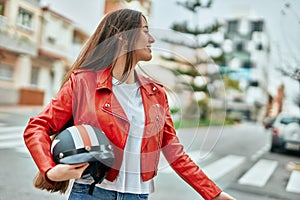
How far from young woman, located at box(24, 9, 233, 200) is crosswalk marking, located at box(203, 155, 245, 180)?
264 cm

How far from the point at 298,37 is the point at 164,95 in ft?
8.23

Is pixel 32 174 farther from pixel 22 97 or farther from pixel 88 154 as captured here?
pixel 88 154

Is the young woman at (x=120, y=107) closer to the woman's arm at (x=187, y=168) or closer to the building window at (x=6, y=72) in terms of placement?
the woman's arm at (x=187, y=168)

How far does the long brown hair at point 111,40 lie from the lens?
726 mm

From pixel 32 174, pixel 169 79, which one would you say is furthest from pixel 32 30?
pixel 169 79

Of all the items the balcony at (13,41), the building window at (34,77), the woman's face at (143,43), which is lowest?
the building window at (34,77)

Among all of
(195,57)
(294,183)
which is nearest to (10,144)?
(195,57)

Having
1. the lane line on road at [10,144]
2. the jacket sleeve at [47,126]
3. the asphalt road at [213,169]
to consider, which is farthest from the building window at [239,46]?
the jacket sleeve at [47,126]

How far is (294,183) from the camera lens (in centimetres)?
304

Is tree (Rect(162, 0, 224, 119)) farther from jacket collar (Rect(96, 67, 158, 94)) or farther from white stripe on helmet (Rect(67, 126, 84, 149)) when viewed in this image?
white stripe on helmet (Rect(67, 126, 84, 149))

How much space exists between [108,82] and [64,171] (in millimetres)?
188

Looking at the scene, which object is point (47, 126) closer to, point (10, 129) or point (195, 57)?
point (195, 57)

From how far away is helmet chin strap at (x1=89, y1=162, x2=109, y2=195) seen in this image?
637 millimetres

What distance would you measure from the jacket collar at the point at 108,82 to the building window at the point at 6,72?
4.69ft
